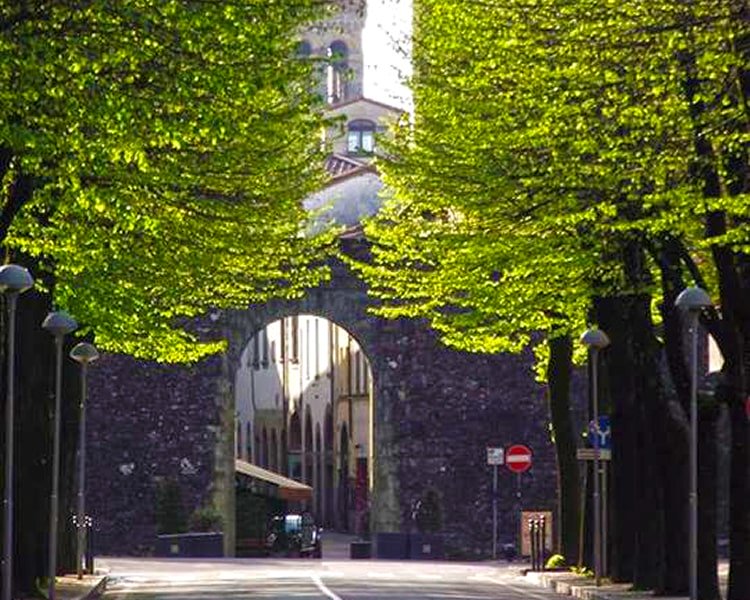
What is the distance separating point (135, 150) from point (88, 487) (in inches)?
1526

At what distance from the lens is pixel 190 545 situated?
207 ft

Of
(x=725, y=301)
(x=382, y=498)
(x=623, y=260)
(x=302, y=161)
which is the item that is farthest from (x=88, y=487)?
(x=725, y=301)

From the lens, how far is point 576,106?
28.2 meters

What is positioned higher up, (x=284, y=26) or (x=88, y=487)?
(x=284, y=26)

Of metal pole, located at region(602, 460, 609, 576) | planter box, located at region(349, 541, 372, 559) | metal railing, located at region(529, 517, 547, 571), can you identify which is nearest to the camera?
metal pole, located at region(602, 460, 609, 576)

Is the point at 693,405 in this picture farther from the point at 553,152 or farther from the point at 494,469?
the point at 494,469

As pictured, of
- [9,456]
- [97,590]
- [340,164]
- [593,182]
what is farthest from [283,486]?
[9,456]

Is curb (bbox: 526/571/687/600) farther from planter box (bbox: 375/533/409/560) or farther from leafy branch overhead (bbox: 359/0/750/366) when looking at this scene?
planter box (bbox: 375/533/409/560)

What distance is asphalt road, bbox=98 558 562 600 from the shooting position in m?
36.9

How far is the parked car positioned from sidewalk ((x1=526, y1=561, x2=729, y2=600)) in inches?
926

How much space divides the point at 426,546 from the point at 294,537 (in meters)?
8.69

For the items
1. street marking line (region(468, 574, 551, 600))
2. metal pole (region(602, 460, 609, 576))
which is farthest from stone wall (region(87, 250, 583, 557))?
metal pole (region(602, 460, 609, 576))

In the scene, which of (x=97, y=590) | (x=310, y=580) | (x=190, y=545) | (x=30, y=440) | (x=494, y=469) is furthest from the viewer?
(x=494, y=469)

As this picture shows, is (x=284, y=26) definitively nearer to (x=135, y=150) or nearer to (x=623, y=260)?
(x=135, y=150)
